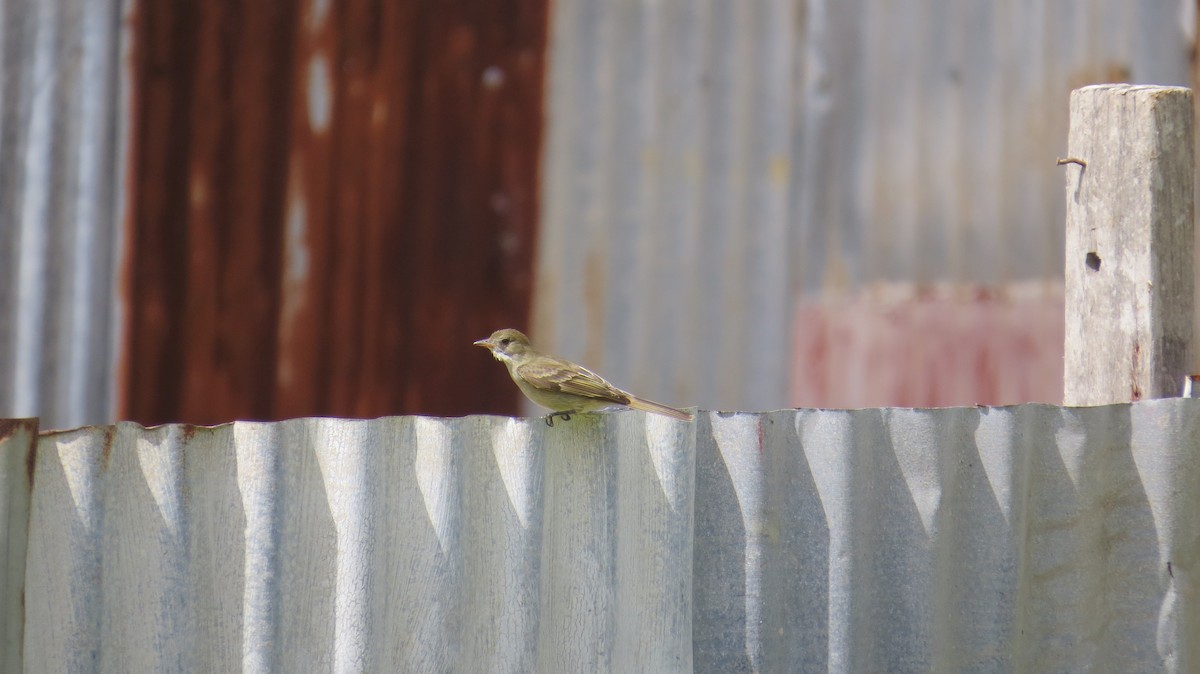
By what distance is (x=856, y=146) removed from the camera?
5695 mm

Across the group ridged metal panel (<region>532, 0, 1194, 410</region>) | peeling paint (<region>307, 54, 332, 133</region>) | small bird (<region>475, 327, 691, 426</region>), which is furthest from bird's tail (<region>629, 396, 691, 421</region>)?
peeling paint (<region>307, 54, 332, 133</region>)

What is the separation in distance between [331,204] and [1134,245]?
12.2 feet

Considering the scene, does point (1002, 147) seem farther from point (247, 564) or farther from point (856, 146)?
point (247, 564)

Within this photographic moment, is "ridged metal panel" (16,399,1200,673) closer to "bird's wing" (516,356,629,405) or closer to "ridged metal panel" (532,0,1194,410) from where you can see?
"bird's wing" (516,356,629,405)

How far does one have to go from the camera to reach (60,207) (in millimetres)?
5328

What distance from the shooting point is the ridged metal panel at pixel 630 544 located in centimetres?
261

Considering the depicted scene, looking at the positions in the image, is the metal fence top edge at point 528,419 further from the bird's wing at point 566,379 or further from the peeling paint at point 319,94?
the peeling paint at point 319,94

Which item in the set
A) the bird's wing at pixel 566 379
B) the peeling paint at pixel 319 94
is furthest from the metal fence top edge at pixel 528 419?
the peeling paint at pixel 319 94

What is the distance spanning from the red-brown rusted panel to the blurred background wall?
1cm

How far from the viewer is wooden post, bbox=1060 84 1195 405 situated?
3051 millimetres

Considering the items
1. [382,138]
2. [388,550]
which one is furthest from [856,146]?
[388,550]

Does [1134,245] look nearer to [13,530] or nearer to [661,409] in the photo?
[661,409]

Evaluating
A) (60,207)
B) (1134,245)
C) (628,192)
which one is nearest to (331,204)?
(60,207)

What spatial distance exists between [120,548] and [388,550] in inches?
23.2
